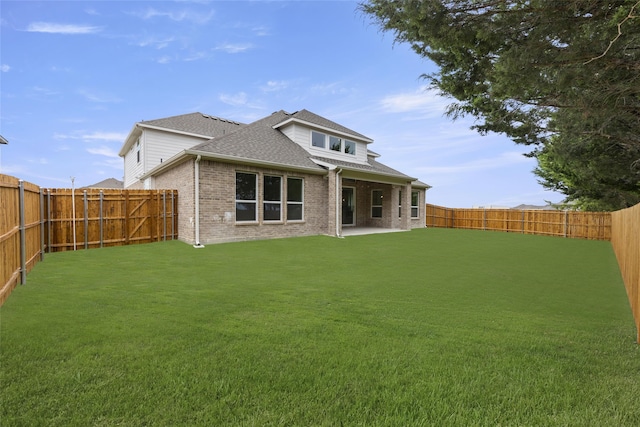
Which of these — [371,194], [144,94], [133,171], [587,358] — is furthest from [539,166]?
[133,171]

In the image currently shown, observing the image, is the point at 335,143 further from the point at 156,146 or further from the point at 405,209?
the point at 156,146

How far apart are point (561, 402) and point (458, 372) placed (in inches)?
26.7

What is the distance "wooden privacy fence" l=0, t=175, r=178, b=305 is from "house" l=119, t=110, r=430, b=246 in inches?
36.6

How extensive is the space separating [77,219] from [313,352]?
10529 millimetres

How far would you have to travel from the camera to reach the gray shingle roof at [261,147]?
11.2m

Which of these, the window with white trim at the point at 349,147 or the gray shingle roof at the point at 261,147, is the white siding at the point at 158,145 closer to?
the gray shingle roof at the point at 261,147

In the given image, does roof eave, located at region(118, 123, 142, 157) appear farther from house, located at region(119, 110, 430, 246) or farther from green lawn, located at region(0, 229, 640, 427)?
green lawn, located at region(0, 229, 640, 427)

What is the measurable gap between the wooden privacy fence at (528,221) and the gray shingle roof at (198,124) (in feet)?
53.0

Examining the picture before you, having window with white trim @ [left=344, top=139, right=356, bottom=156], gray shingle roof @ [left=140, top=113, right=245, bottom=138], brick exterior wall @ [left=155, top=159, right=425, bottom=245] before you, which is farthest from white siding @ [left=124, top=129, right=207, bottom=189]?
window with white trim @ [left=344, top=139, right=356, bottom=156]

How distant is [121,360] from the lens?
258cm

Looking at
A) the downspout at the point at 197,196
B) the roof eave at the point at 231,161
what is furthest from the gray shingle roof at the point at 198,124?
the downspout at the point at 197,196

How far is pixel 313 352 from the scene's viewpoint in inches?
109

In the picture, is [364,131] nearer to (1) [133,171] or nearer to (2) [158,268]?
(1) [133,171]

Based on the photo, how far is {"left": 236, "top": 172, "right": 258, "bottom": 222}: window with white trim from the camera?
37.2ft
